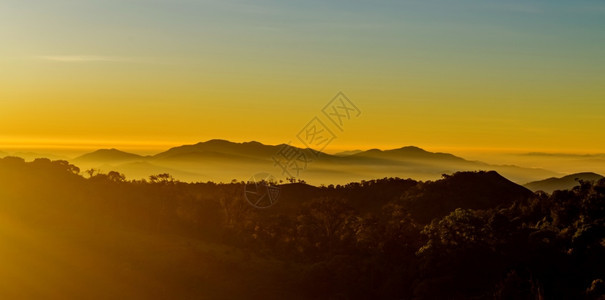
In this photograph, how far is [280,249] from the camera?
80.7 meters

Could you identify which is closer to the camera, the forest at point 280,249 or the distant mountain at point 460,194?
the forest at point 280,249

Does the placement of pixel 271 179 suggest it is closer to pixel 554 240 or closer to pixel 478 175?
pixel 478 175

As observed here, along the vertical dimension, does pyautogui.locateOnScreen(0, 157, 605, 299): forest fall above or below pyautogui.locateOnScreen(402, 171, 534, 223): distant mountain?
below

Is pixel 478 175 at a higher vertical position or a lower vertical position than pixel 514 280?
higher

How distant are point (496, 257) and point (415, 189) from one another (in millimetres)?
72106

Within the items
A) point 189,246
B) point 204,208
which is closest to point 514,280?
point 189,246

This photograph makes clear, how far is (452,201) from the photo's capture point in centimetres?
12625

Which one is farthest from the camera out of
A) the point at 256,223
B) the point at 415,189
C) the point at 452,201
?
the point at 415,189

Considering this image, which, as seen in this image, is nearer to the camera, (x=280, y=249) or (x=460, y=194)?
(x=280, y=249)

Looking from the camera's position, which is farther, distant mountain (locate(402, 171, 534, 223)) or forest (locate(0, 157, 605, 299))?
distant mountain (locate(402, 171, 534, 223))

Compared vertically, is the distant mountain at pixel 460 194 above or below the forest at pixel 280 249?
above

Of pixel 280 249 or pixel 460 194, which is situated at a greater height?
pixel 460 194

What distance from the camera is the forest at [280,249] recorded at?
2447 inches

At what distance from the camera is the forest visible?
6216cm
